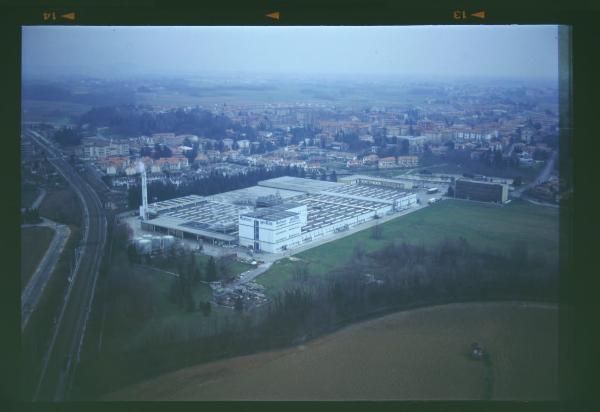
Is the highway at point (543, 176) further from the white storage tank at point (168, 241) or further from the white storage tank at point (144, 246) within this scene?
the white storage tank at point (144, 246)

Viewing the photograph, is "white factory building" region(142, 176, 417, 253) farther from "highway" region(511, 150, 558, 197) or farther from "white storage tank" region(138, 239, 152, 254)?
"highway" region(511, 150, 558, 197)

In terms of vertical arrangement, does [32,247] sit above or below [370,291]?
above

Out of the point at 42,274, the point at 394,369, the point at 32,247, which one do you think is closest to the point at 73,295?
the point at 42,274

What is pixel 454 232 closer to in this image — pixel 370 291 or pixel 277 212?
pixel 370 291

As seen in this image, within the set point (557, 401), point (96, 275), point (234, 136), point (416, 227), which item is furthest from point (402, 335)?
point (96, 275)

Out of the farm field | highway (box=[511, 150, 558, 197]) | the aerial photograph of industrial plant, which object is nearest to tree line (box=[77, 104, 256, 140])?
the aerial photograph of industrial plant
